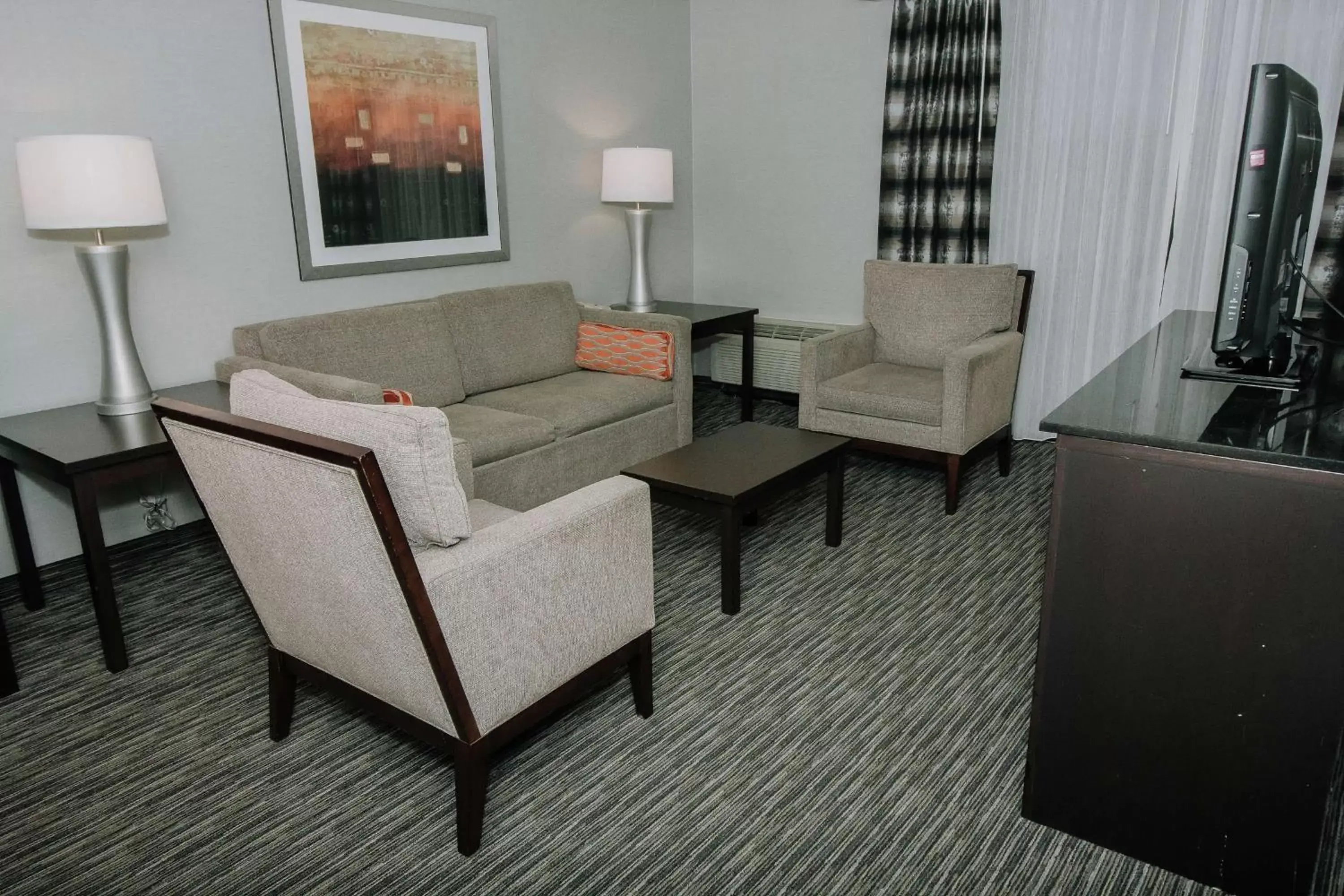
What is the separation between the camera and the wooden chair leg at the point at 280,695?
6.81ft

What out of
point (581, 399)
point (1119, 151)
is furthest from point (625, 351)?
point (1119, 151)

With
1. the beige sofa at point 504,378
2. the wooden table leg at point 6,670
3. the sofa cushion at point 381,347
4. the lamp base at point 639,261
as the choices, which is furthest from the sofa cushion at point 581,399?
the wooden table leg at point 6,670

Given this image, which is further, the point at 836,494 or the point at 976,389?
the point at 976,389

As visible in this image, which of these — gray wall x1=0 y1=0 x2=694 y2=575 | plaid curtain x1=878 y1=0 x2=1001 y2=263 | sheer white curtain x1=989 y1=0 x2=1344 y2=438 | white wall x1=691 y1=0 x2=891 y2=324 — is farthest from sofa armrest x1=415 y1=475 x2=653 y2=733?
white wall x1=691 y1=0 x2=891 y2=324

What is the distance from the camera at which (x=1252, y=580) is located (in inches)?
59.1

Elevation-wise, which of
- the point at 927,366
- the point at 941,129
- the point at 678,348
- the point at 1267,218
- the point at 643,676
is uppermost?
the point at 941,129

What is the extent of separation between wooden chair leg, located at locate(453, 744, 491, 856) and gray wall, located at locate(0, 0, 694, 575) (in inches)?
84.3

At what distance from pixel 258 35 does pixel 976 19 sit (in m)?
3.02

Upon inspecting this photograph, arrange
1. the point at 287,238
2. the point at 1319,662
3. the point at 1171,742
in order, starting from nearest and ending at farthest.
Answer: the point at 1319,662 → the point at 1171,742 → the point at 287,238

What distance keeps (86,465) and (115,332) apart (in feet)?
1.95

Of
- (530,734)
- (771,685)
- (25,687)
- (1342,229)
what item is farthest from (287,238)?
(1342,229)

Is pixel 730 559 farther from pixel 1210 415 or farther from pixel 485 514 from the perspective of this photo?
pixel 1210 415

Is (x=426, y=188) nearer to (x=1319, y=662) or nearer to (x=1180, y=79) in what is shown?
(x=1180, y=79)

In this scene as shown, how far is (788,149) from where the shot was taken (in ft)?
16.3
